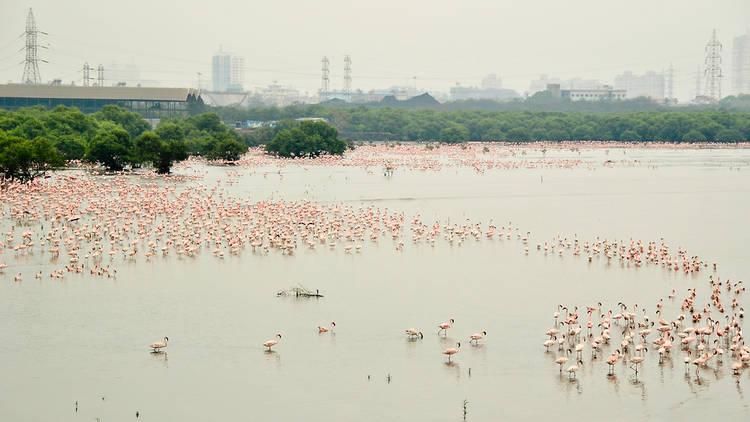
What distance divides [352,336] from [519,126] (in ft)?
423

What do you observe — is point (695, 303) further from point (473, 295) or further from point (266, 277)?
point (266, 277)

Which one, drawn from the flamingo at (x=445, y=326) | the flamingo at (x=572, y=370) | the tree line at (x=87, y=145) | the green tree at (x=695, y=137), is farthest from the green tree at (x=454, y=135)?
the flamingo at (x=572, y=370)

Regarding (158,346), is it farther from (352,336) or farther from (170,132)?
(170,132)

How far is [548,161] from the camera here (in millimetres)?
97438

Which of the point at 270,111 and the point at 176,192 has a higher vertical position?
the point at 270,111

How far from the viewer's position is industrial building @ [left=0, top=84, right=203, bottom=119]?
436 ft

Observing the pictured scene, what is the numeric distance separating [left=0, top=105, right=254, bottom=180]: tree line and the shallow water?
85.7 ft

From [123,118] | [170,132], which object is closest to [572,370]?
[170,132]

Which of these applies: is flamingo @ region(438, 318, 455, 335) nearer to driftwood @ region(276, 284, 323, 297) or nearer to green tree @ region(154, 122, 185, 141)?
driftwood @ region(276, 284, 323, 297)

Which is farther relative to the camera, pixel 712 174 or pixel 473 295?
pixel 712 174

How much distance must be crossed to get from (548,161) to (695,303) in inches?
2772

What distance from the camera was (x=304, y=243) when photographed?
129ft

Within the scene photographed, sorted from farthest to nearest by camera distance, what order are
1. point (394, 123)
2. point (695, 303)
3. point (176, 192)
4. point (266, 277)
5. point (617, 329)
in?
1. point (394, 123)
2. point (176, 192)
3. point (266, 277)
4. point (695, 303)
5. point (617, 329)

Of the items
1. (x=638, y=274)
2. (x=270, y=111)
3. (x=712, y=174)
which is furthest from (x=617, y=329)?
(x=270, y=111)
